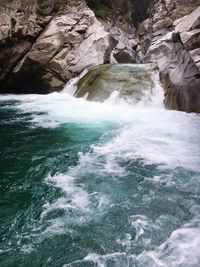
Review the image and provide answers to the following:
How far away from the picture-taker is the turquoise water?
→ 4801 mm

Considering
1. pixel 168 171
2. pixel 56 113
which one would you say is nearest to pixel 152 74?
pixel 56 113

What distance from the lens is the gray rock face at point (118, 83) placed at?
15.9 meters

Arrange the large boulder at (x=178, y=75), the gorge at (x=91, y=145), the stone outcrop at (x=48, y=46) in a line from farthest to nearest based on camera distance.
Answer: the stone outcrop at (x=48, y=46) → the large boulder at (x=178, y=75) → the gorge at (x=91, y=145)

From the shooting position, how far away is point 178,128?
11.0m

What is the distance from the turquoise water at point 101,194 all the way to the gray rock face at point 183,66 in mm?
1420

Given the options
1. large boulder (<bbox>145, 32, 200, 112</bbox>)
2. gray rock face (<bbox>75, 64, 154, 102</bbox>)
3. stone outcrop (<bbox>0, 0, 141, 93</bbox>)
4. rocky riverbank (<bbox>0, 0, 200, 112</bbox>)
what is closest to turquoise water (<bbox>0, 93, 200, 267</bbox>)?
large boulder (<bbox>145, 32, 200, 112</bbox>)

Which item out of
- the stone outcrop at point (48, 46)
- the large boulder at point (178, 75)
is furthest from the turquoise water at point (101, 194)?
the stone outcrop at point (48, 46)

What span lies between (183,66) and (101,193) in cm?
879

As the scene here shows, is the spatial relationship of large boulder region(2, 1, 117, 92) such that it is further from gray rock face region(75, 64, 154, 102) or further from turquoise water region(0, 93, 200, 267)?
turquoise water region(0, 93, 200, 267)

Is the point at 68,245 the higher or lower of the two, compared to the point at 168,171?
lower

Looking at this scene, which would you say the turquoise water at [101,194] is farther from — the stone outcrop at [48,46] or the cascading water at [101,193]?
the stone outcrop at [48,46]

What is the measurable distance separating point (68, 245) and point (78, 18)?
19.3 m

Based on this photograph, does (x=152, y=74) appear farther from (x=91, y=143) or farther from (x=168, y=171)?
(x=168, y=171)

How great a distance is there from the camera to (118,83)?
16531 mm
